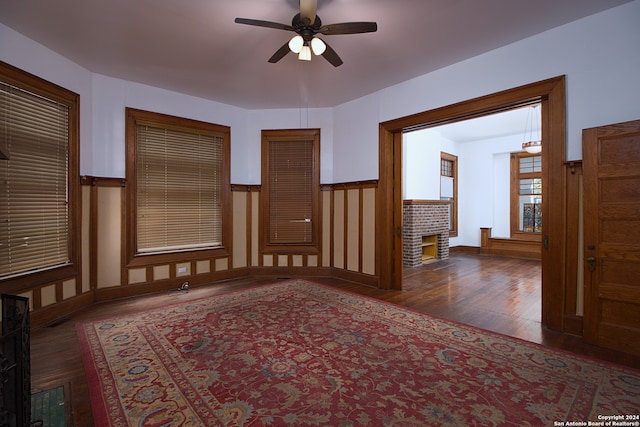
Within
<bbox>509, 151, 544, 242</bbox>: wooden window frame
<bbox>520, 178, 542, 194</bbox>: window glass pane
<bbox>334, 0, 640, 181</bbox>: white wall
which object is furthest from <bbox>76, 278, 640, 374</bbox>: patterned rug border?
<bbox>520, 178, 542, 194</bbox>: window glass pane

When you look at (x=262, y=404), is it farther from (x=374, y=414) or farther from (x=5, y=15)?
(x=5, y=15)

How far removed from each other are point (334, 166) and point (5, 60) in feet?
14.0

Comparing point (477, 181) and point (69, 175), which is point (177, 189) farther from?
point (477, 181)

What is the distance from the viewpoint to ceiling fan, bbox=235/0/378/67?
246 centimetres

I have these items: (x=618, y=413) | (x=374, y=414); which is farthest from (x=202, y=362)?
(x=618, y=413)

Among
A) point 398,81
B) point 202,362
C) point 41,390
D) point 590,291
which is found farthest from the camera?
point 398,81

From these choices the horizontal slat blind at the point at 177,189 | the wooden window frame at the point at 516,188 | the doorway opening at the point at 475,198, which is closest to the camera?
the horizontal slat blind at the point at 177,189

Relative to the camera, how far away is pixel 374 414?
1809mm

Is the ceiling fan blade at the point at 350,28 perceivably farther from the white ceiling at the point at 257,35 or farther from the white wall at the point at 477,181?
the white wall at the point at 477,181

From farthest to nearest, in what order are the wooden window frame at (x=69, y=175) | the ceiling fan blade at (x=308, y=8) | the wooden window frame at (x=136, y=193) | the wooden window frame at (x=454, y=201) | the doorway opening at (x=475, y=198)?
1. the wooden window frame at (x=454, y=201)
2. the doorway opening at (x=475, y=198)
3. the wooden window frame at (x=136, y=193)
4. the wooden window frame at (x=69, y=175)
5. the ceiling fan blade at (x=308, y=8)

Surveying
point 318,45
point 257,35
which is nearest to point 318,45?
point 318,45

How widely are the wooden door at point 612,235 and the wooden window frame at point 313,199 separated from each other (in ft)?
12.2

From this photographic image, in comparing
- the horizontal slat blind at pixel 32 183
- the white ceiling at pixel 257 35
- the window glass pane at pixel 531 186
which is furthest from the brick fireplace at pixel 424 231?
the horizontal slat blind at pixel 32 183

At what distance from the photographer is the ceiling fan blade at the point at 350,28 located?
2.46 m
